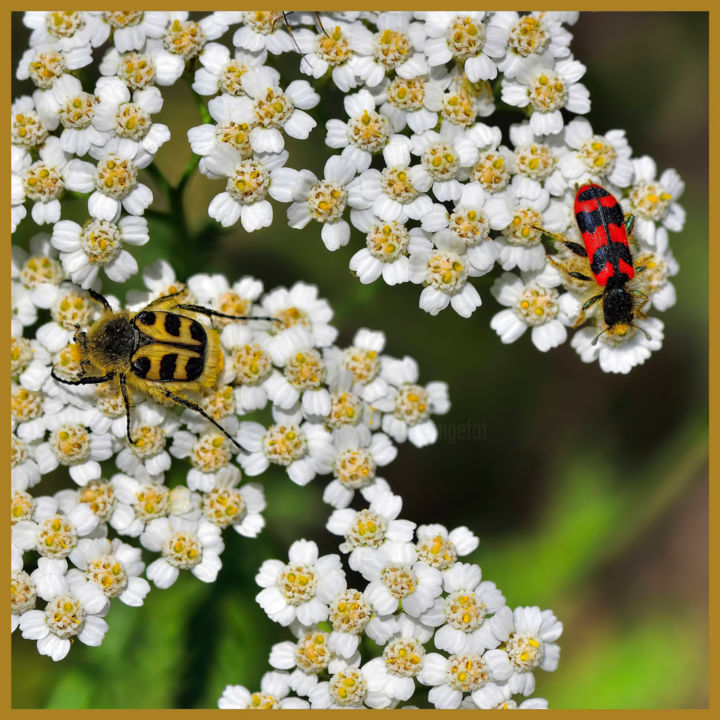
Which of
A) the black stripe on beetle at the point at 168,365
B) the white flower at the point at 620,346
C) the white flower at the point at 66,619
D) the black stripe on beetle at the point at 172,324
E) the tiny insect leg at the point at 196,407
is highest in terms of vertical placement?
the black stripe on beetle at the point at 172,324

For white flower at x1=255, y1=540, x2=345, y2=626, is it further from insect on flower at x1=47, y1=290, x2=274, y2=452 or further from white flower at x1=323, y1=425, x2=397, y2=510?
insect on flower at x1=47, y1=290, x2=274, y2=452

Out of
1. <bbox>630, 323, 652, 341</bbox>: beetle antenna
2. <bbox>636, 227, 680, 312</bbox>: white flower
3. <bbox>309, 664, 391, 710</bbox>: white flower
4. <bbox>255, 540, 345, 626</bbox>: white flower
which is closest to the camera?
<bbox>309, 664, 391, 710</bbox>: white flower

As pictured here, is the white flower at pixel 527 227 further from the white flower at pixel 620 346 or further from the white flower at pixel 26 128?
the white flower at pixel 26 128

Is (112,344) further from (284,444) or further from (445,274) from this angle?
(445,274)

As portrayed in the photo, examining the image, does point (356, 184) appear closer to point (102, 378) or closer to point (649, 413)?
point (102, 378)

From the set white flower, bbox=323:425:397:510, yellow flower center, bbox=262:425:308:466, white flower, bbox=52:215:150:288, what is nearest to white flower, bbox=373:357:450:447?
white flower, bbox=323:425:397:510

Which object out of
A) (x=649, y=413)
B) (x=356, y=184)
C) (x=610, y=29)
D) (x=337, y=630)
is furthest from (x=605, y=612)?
(x=610, y=29)

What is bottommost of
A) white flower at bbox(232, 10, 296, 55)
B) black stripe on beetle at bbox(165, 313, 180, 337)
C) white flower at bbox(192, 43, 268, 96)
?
black stripe on beetle at bbox(165, 313, 180, 337)

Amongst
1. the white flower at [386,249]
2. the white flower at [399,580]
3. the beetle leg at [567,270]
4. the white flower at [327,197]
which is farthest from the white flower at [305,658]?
the beetle leg at [567,270]
